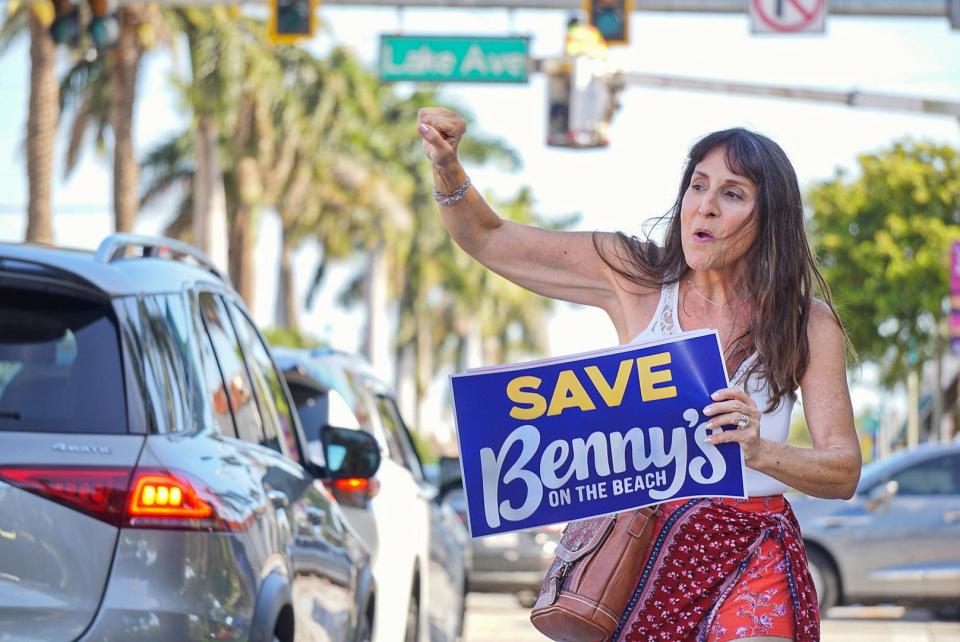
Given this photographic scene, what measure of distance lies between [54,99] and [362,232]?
2464 centimetres

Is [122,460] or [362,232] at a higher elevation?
[122,460]

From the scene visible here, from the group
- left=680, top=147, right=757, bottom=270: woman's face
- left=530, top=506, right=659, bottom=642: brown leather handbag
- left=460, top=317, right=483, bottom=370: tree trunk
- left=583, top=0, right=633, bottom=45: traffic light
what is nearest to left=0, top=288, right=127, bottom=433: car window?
left=530, top=506, right=659, bottom=642: brown leather handbag

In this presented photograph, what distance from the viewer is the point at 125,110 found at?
29906 millimetres

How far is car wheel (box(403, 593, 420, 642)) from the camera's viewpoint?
8148mm

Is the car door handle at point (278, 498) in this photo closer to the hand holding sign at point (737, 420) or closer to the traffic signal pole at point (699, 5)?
the hand holding sign at point (737, 420)

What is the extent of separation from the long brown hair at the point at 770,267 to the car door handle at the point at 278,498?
56.4 inches

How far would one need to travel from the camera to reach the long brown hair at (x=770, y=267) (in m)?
3.70

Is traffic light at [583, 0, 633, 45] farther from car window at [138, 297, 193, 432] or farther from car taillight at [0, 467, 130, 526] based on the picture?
car taillight at [0, 467, 130, 526]

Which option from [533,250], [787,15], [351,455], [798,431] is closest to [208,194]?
[787,15]

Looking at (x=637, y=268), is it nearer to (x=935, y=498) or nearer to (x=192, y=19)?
(x=935, y=498)

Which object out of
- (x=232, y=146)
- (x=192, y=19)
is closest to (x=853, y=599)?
(x=192, y=19)

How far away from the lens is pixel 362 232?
2031 inches

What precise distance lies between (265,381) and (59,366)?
182 cm

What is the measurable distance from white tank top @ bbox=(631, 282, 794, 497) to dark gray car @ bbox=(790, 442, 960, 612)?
40.1 ft
